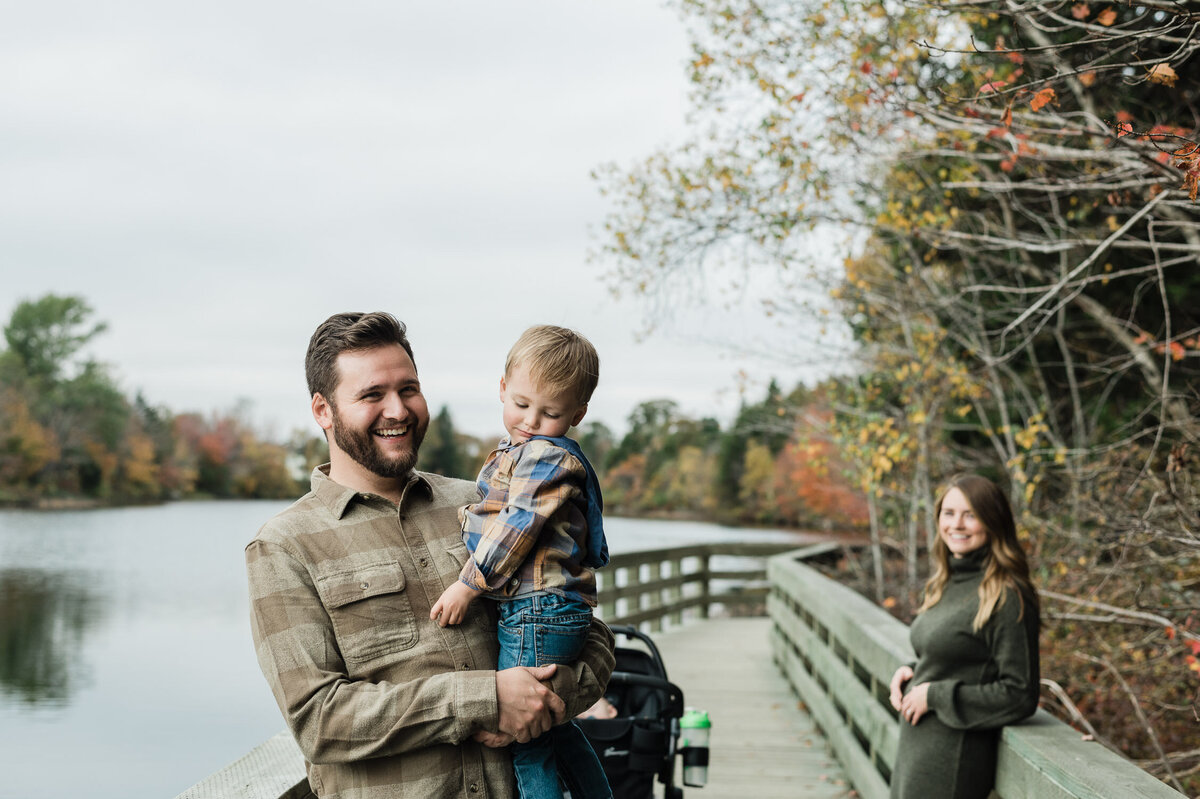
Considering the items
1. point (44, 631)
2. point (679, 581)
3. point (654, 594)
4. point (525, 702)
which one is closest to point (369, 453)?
point (525, 702)

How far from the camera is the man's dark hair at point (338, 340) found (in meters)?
2.27

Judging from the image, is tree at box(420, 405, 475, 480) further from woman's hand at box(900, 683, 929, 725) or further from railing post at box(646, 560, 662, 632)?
woman's hand at box(900, 683, 929, 725)

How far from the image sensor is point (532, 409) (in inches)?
93.9

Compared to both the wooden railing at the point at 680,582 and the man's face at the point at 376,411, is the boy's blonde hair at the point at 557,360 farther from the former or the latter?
the wooden railing at the point at 680,582

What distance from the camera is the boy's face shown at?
2375 millimetres

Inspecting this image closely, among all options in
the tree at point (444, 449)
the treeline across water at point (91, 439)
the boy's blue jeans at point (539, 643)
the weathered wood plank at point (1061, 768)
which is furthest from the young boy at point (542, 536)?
the treeline across water at point (91, 439)

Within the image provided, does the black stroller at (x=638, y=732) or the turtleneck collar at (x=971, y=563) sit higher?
the turtleneck collar at (x=971, y=563)

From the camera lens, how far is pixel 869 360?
899 centimetres

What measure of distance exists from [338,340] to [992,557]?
235cm

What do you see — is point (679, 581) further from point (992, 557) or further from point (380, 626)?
point (380, 626)

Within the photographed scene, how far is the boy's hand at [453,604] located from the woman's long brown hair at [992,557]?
77.5 inches

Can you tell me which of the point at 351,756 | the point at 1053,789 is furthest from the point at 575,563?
the point at 1053,789

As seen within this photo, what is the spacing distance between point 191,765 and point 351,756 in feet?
63.9

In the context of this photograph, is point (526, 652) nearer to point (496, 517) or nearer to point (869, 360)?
point (496, 517)
